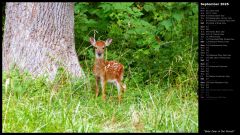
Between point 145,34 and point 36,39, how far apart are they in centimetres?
237

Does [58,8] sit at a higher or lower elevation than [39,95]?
higher

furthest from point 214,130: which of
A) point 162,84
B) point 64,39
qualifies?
point 64,39

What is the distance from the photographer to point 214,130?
291 inches

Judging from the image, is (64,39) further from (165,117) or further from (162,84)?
(165,117)

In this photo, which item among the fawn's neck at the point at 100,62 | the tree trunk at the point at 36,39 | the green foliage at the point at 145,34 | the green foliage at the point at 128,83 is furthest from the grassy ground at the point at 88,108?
the green foliage at the point at 145,34

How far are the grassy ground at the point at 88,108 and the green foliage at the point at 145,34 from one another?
0.81m

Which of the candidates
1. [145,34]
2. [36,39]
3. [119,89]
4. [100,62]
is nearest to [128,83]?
[119,89]

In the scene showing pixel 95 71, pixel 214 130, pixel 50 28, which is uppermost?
pixel 50 28

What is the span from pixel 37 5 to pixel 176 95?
2382 millimetres

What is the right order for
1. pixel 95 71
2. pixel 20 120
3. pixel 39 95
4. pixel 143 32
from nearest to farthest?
pixel 20 120, pixel 39 95, pixel 95 71, pixel 143 32

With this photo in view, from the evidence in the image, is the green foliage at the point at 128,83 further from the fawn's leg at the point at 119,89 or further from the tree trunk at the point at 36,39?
the tree trunk at the point at 36,39

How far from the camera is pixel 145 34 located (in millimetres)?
10461

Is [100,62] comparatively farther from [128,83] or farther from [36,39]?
[36,39]

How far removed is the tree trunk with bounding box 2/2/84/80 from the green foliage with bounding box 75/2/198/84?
1.14m
